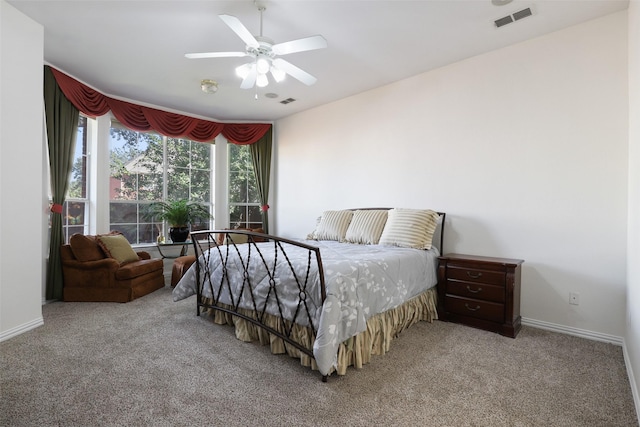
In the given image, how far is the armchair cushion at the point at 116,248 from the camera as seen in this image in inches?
146

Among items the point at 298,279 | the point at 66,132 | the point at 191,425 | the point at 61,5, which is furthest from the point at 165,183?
the point at 191,425

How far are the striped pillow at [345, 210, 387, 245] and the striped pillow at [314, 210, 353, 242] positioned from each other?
120 millimetres

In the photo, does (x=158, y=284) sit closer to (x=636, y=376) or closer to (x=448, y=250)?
(x=448, y=250)

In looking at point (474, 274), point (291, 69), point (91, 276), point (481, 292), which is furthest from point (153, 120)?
point (481, 292)

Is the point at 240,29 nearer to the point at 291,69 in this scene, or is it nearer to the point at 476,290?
the point at 291,69

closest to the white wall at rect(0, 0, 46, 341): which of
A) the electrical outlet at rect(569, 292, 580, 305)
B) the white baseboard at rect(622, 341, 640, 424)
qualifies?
the white baseboard at rect(622, 341, 640, 424)

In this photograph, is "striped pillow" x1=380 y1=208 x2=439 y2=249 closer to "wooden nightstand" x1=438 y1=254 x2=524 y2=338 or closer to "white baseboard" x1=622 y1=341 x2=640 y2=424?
"wooden nightstand" x1=438 y1=254 x2=524 y2=338

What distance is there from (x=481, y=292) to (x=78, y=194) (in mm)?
4860

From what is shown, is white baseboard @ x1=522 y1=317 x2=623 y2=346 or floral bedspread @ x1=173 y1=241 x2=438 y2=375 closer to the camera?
floral bedspread @ x1=173 y1=241 x2=438 y2=375

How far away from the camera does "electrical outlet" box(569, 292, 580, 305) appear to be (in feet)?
8.57

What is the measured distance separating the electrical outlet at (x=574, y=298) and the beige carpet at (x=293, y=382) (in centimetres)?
30

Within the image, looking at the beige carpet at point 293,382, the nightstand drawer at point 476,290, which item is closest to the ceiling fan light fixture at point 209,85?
the beige carpet at point 293,382

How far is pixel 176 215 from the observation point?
4621 mm

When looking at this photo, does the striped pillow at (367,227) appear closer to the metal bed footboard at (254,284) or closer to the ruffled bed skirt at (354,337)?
the ruffled bed skirt at (354,337)
